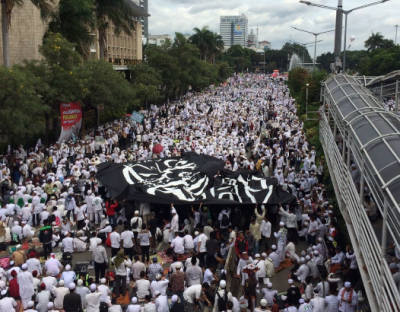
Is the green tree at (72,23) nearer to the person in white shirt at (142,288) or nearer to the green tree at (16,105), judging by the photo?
the green tree at (16,105)

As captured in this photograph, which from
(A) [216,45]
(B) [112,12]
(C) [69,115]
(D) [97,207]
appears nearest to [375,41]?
(A) [216,45]

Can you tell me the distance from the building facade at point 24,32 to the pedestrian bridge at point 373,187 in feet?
74.8

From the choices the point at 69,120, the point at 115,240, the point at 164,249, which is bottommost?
the point at 164,249

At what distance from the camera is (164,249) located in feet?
41.0

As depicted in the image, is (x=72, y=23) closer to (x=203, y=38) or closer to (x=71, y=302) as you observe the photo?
(x=71, y=302)

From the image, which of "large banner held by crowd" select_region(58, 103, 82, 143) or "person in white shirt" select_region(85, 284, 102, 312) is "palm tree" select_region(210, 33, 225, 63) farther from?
"person in white shirt" select_region(85, 284, 102, 312)

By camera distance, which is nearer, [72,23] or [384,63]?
[72,23]

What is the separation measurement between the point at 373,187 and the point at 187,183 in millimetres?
7177

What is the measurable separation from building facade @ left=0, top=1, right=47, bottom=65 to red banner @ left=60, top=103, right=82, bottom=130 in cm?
608

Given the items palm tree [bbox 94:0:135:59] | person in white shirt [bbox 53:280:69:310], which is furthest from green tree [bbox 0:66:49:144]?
palm tree [bbox 94:0:135:59]

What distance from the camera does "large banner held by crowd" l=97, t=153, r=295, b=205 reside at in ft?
42.3

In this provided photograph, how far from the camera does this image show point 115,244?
36.2 ft

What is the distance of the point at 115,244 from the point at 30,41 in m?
22.1

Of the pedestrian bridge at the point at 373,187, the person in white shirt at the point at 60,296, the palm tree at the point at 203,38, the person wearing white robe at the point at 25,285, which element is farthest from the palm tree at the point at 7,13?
the palm tree at the point at 203,38
